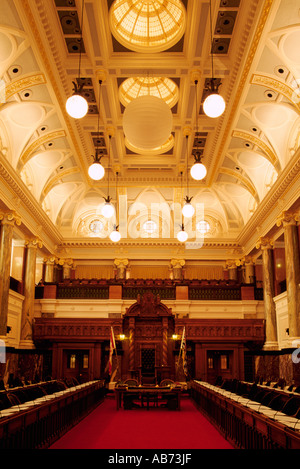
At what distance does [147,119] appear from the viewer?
790cm

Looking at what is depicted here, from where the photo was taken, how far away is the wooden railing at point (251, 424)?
451 cm

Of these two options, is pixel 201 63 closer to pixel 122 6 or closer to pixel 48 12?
pixel 122 6

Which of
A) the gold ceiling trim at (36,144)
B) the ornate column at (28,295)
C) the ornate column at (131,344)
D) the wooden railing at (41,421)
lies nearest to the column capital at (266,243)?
the ornate column at (131,344)

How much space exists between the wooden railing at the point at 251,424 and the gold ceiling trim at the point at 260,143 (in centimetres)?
1073

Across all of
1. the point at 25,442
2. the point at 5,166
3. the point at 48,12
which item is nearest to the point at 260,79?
the point at 48,12

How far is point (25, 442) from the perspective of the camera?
550cm

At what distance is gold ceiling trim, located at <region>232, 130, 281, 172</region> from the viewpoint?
55.1 ft

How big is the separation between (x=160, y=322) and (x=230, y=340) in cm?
302

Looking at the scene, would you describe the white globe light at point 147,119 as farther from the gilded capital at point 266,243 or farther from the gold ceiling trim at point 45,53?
the gilded capital at point 266,243

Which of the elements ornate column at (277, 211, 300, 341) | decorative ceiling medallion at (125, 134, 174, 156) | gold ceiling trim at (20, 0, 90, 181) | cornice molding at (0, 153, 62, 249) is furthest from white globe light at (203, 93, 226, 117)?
decorative ceiling medallion at (125, 134, 174, 156)

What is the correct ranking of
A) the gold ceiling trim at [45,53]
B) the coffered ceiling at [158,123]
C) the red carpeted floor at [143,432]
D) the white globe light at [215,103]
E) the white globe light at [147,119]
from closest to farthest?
1. the red carpeted floor at [143,432]
2. the white globe light at [215,103]
3. the white globe light at [147,119]
4. the gold ceiling trim at [45,53]
5. the coffered ceiling at [158,123]

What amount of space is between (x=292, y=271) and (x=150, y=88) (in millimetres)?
8975

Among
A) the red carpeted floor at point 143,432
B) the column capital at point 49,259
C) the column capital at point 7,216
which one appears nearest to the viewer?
the red carpeted floor at point 143,432

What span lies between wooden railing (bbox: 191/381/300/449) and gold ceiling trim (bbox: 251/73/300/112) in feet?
31.7
